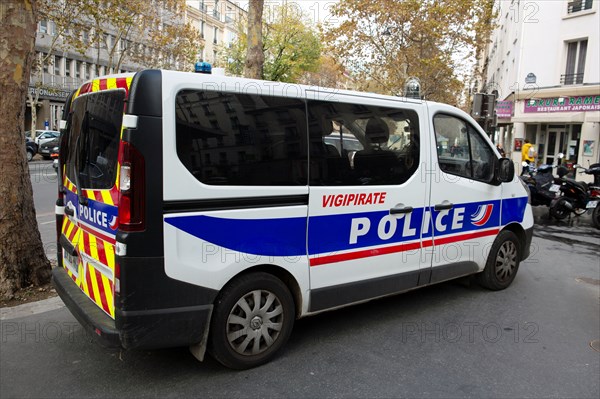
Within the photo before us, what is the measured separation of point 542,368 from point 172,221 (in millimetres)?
2961

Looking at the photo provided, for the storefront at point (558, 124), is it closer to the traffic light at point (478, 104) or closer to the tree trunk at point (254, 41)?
the traffic light at point (478, 104)

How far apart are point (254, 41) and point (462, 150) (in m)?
6.37

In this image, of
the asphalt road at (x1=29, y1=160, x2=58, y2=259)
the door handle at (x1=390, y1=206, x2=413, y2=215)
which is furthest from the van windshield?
the asphalt road at (x1=29, y1=160, x2=58, y2=259)

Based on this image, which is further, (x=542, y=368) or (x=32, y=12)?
(x=32, y=12)

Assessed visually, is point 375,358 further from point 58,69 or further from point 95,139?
point 58,69

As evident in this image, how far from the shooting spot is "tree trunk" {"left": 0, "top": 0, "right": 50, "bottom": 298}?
14.1 ft

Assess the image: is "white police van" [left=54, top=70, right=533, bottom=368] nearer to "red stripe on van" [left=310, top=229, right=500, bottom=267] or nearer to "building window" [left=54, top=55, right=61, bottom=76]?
"red stripe on van" [left=310, top=229, right=500, bottom=267]

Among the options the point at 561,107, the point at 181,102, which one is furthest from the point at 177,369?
the point at 561,107

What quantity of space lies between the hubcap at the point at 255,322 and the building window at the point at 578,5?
2071 cm

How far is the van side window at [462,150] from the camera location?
4.43 meters

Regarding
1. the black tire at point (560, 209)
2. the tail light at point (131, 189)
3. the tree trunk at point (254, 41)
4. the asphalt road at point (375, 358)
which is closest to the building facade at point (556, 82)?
the black tire at point (560, 209)

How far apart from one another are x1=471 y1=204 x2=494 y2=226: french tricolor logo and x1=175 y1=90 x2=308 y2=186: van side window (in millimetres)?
2237

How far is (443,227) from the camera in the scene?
4.48 metres

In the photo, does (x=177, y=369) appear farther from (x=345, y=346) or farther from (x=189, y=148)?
(x=189, y=148)
